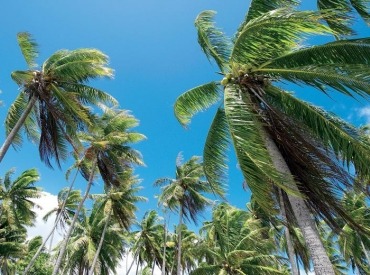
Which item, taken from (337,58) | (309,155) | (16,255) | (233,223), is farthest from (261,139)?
(16,255)

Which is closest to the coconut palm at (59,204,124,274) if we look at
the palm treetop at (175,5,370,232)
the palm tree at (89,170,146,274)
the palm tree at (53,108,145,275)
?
the palm tree at (89,170,146,274)

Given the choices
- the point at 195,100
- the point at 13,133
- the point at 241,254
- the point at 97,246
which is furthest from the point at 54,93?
the point at 97,246

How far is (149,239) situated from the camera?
111ft

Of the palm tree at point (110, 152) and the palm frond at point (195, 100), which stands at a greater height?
the palm tree at point (110, 152)

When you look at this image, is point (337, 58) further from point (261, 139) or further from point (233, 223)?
point (233, 223)

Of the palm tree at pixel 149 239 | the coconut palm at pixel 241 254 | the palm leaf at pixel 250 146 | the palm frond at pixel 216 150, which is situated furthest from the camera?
the palm tree at pixel 149 239

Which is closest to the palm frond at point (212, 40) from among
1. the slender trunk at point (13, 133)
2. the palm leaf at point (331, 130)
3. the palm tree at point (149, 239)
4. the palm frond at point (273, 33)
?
the palm frond at point (273, 33)

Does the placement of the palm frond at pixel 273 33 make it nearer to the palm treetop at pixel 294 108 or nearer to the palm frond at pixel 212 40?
the palm treetop at pixel 294 108

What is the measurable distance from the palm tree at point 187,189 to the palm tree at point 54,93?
49.2 feet

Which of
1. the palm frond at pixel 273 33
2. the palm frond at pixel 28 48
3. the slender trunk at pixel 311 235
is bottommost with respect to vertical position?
the slender trunk at pixel 311 235

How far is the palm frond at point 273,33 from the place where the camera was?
5.62 m

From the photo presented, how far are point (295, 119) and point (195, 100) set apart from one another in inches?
127

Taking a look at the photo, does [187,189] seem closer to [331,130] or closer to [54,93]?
[54,93]

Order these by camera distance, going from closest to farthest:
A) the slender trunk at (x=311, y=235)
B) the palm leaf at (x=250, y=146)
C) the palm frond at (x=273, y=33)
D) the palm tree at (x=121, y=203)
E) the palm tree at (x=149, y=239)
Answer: the slender trunk at (x=311, y=235), the palm frond at (x=273, y=33), the palm leaf at (x=250, y=146), the palm tree at (x=121, y=203), the palm tree at (x=149, y=239)
